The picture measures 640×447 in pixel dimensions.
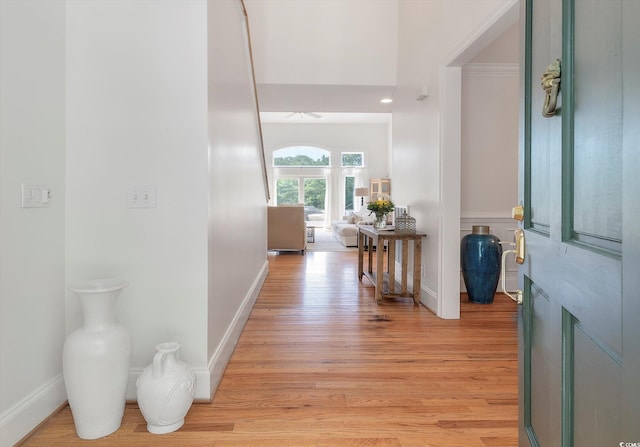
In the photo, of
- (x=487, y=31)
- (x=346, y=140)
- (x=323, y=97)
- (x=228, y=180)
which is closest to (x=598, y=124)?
(x=228, y=180)

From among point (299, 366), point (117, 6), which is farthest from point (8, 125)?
point (299, 366)

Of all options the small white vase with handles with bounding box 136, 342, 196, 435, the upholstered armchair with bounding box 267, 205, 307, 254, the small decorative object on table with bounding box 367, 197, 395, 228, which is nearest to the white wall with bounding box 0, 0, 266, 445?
→ the small white vase with handles with bounding box 136, 342, 196, 435

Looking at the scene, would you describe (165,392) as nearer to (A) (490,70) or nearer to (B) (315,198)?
(A) (490,70)

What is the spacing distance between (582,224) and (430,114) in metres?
3.07

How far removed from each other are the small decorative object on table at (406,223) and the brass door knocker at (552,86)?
10.2ft

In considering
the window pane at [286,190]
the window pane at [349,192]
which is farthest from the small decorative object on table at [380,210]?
the window pane at [286,190]

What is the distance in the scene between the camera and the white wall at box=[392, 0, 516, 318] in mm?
3137

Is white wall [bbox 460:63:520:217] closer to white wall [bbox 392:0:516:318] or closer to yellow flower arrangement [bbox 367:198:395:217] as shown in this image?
white wall [bbox 392:0:516:318]

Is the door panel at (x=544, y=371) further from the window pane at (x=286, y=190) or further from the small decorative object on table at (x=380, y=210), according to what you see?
the window pane at (x=286, y=190)

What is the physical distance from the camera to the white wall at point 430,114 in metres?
3.14

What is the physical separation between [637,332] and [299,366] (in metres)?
2.02

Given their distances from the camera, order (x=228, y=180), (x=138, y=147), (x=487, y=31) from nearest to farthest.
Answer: (x=138, y=147), (x=228, y=180), (x=487, y=31)

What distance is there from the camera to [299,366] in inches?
92.8

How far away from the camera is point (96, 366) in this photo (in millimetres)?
1592
